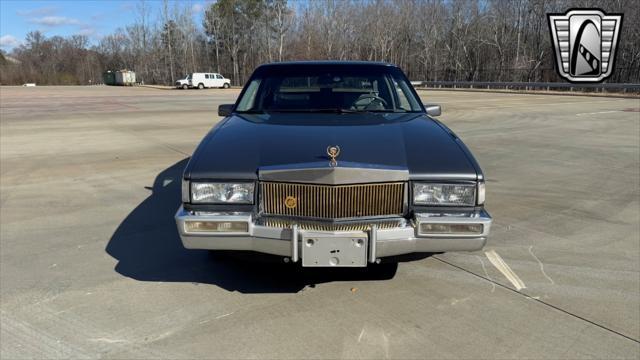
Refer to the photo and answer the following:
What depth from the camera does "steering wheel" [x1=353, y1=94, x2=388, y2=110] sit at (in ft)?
13.7

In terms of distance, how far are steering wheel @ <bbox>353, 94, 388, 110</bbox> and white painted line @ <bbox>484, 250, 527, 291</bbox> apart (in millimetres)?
Result: 1630


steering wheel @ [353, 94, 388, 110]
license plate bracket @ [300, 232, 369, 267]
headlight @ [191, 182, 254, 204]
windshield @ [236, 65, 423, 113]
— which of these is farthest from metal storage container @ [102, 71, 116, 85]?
license plate bracket @ [300, 232, 369, 267]

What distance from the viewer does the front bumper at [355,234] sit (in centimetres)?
271

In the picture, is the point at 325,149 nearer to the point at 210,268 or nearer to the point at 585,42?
the point at 210,268

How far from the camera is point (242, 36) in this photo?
6631cm

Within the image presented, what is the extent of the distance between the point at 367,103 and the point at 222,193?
1.90 metres

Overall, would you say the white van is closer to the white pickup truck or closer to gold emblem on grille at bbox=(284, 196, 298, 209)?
the white pickup truck

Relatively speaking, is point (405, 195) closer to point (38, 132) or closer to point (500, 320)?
point (500, 320)

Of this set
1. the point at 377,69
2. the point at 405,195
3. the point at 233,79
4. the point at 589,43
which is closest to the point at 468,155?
the point at 405,195

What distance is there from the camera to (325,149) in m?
2.90

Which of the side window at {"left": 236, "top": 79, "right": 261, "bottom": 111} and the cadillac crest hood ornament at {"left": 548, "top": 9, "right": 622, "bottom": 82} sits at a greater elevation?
the cadillac crest hood ornament at {"left": 548, "top": 9, "right": 622, "bottom": 82}

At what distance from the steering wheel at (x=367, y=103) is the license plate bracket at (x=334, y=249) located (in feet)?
5.82

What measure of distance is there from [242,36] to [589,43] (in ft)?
164

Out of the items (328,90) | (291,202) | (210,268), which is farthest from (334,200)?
(328,90)
